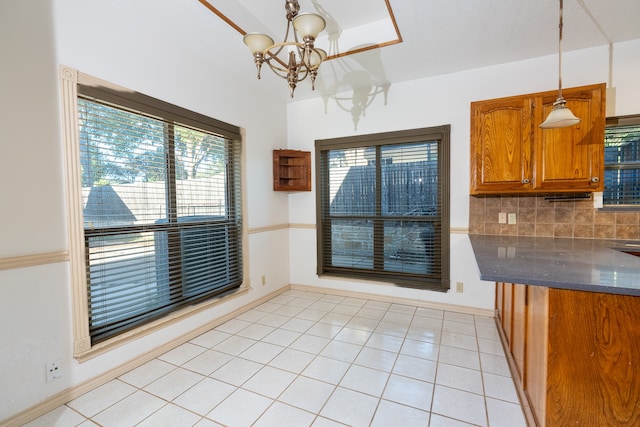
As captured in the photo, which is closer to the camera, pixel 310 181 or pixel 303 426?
pixel 303 426

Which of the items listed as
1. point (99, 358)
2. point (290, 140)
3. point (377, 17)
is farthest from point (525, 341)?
point (290, 140)

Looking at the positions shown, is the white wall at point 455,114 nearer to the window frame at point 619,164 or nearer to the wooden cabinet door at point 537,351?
the window frame at point 619,164

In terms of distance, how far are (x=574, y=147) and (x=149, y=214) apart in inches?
143

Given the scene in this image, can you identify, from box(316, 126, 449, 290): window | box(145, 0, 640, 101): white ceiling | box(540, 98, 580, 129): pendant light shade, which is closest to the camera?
box(540, 98, 580, 129): pendant light shade

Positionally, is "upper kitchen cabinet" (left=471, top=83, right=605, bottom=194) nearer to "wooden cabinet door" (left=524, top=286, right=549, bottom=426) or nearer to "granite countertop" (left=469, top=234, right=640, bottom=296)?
"granite countertop" (left=469, top=234, right=640, bottom=296)

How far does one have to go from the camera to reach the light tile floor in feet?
5.61

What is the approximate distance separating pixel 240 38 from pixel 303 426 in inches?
117

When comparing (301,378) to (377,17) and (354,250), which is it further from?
(377,17)

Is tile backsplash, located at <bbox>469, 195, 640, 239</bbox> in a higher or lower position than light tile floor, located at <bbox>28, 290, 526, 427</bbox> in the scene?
higher

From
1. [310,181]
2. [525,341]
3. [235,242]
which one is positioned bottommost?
[525,341]

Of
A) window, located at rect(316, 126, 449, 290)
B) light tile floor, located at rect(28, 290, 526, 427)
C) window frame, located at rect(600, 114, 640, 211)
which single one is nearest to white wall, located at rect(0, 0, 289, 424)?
light tile floor, located at rect(28, 290, 526, 427)

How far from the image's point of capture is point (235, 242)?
130 inches

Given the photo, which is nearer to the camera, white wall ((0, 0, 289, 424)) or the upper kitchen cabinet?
white wall ((0, 0, 289, 424))

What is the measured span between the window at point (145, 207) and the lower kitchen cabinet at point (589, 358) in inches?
106
